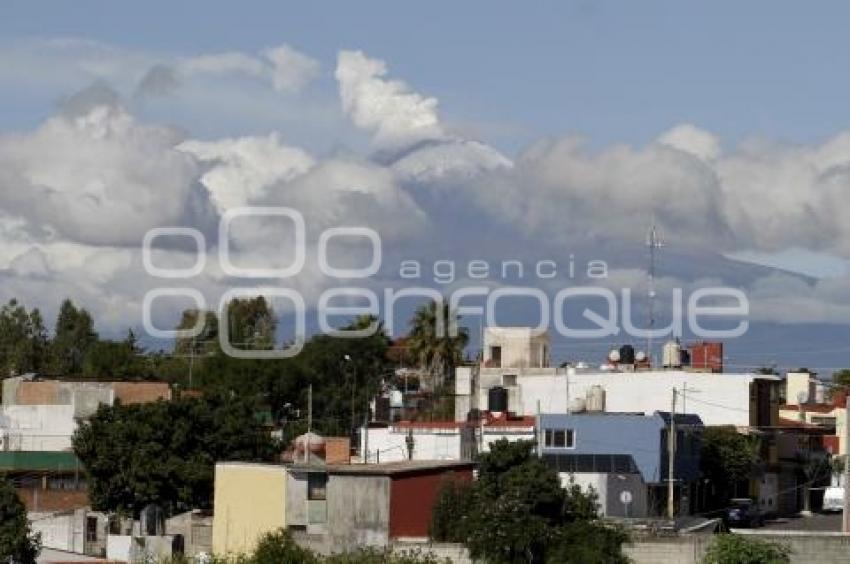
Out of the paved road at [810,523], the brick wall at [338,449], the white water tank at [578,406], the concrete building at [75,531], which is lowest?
the concrete building at [75,531]

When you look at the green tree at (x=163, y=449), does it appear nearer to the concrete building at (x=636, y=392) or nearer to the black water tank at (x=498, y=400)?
the black water tank at (x=498, y=400)

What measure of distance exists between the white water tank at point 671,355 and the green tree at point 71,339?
5538 centimetres

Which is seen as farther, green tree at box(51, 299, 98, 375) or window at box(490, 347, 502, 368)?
green tree at box(51, 299, 98, 375)

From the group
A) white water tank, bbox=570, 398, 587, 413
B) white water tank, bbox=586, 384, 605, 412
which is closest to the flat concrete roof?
white water tank, bbox=570, 398, 587, 413

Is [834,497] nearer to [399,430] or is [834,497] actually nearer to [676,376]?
[676,376]

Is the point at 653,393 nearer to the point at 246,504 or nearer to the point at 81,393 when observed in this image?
the point at 81,393

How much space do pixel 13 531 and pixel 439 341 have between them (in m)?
63.2

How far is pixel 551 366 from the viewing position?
11031 cm

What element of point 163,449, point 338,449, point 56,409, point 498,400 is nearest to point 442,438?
point 338,449

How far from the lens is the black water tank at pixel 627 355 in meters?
102

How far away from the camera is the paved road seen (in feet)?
271

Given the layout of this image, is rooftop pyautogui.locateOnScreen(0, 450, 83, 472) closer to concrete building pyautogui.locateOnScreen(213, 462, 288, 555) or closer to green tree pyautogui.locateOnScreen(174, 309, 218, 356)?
concrete building pyautogui.locateOnScreen(213, 462, 288, 555)

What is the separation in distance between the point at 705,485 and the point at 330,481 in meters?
32.0

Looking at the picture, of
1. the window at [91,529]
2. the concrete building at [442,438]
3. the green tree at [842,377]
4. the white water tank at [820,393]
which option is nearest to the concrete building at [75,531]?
the window at [91,529]
